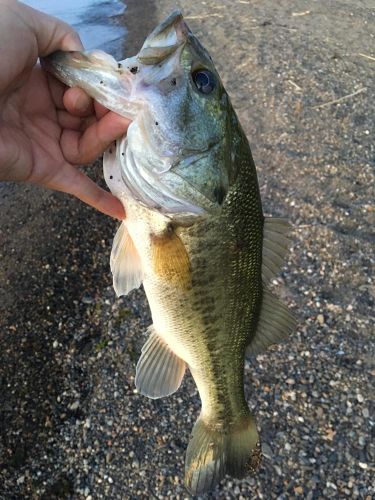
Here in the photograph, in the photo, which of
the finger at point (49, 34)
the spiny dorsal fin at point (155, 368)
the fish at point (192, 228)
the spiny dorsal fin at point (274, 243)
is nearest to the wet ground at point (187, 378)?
the fish at point (192, 228)

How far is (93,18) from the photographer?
36.4ft

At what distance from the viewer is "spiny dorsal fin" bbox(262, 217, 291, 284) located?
2.33 meters

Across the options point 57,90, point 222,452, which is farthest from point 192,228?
point 222,452

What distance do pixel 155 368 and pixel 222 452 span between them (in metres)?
0.57

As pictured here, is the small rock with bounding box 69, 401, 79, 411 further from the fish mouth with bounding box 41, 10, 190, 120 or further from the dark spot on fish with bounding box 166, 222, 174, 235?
the fish mouth with bounding box 41, 10, 190, 120

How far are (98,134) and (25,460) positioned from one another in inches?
89.2

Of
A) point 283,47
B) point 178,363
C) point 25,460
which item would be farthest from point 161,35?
point 283,47

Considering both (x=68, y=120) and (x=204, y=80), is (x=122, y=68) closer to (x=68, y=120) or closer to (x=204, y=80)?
(x=204, y=80)

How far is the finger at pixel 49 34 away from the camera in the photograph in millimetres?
2064

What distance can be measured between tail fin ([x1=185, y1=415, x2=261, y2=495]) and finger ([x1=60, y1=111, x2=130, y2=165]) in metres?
1.48

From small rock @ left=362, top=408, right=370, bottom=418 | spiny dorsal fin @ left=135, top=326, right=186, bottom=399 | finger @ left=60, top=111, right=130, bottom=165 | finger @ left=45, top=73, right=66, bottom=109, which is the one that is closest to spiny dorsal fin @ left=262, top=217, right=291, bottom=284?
spiny dorsal fin @ left=135, top=326, right=186, bottom=399

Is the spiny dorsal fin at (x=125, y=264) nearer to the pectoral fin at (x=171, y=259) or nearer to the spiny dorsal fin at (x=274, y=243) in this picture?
the pectoral fin at (x=171, y=259)

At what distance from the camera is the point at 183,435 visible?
333 cm

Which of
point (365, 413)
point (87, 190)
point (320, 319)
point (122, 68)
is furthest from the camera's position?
point (320, 319)
